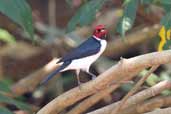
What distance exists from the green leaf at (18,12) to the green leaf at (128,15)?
272 millimetres

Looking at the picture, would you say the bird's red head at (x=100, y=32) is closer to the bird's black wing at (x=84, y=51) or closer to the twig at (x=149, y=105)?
the bird's black wing at (x=84, y=51)

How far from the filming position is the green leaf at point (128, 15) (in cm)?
157

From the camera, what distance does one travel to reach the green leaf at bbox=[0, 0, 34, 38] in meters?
1.38

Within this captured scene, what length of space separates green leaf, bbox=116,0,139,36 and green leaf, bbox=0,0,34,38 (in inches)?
10.7

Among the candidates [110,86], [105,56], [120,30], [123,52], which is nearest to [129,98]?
[110,86]

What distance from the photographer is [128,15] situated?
1.58m

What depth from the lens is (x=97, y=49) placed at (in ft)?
5.82

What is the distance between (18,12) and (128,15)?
1.08 ft

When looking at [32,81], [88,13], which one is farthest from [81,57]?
[32,81]

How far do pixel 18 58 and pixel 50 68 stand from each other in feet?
2.98

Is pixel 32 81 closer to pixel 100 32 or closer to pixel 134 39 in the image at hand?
pixel 134 39

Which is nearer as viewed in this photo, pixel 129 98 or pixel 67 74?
pixel 129 98

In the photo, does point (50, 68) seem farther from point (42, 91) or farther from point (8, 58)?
point (8, 58)

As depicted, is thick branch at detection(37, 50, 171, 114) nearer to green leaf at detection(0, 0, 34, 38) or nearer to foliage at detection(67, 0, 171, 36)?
foliage at detection(67, 0, 171, 36)
